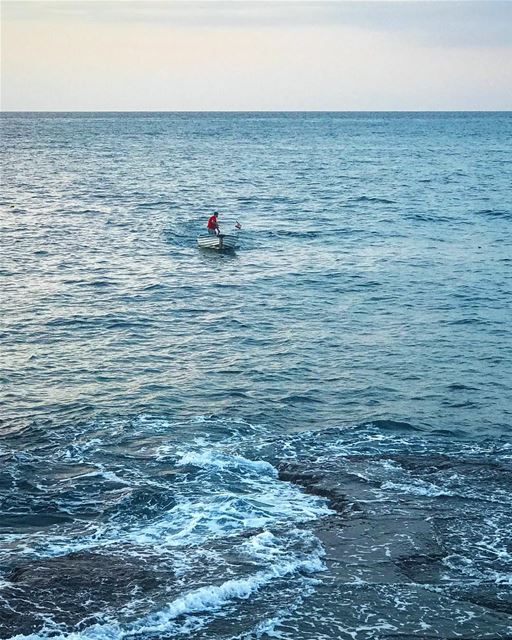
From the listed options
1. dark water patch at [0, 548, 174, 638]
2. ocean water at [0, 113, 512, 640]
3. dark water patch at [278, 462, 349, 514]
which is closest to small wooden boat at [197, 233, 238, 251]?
ocean water at [0, 113, 512, 640]

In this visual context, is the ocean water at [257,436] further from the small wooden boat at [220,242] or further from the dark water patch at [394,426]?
the small wooden boat at [220,242]

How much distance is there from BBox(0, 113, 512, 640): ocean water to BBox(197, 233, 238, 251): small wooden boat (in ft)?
2.45

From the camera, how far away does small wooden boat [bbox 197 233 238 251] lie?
45125 mm

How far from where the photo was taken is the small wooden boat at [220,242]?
148 ft

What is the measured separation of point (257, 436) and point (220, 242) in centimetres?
2448

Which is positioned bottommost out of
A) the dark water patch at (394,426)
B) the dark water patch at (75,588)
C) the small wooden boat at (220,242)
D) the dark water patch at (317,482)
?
the dark water patch at (75,588)

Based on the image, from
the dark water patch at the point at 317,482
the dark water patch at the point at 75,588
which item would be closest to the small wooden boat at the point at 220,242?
the dark water patch at the point at 317,482

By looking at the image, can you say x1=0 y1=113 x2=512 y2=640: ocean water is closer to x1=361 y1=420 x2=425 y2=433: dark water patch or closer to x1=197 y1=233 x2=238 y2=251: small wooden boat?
x1=361 y1=420 x2=425 y2=433: dark water patch

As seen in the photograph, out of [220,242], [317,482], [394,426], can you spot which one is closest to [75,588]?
[317,482]

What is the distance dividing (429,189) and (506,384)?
52895mm

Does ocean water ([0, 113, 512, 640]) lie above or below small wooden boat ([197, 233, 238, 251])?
below

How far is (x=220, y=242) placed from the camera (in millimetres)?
45062

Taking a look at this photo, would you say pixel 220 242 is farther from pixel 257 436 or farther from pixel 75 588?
pixel 75 588

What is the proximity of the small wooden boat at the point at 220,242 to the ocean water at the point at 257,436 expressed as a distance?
748 millimetres
